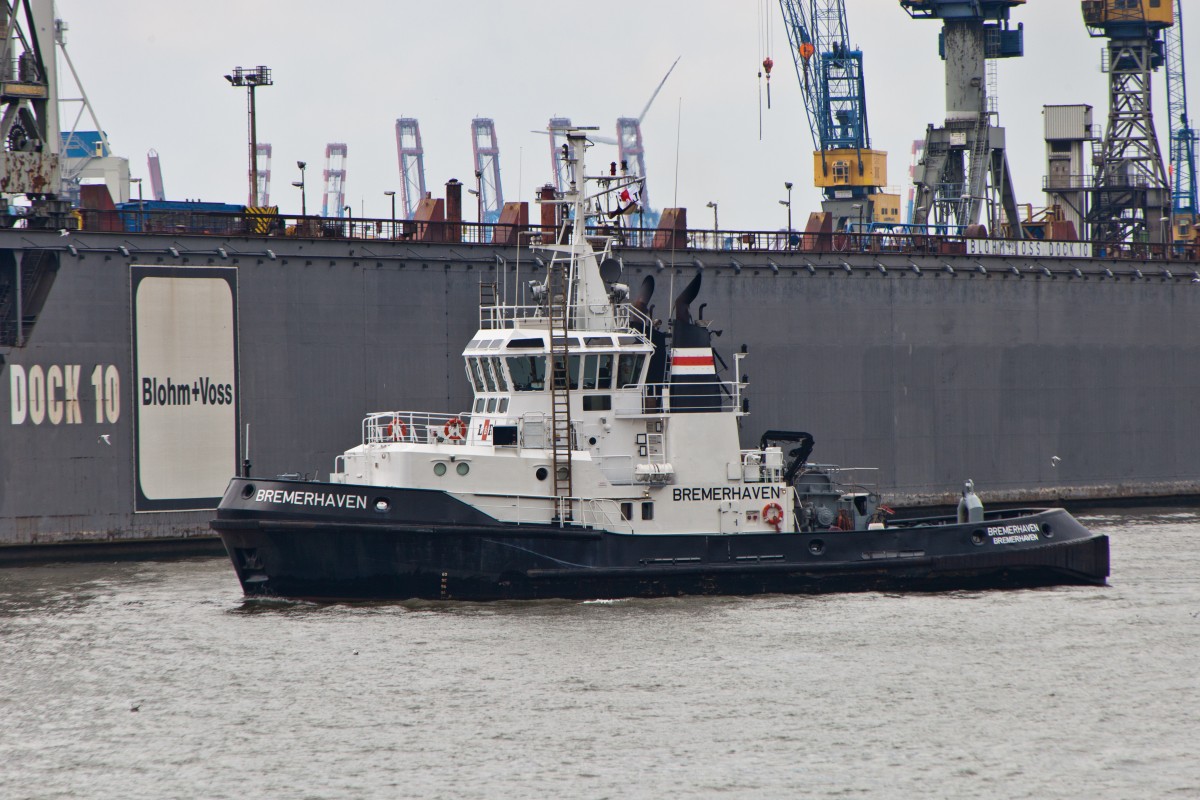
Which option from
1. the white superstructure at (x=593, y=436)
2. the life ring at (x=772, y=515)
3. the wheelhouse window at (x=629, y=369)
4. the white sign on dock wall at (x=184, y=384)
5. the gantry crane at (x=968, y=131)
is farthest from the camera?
the gantry crane at (x=968, y=131)

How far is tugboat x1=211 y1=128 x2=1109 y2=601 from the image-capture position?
73.4ft

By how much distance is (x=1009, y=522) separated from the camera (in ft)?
81.3

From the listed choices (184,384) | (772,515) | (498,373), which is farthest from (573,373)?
(184,384)

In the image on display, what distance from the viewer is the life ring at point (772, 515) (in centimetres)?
2389

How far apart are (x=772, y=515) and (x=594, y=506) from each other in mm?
3113

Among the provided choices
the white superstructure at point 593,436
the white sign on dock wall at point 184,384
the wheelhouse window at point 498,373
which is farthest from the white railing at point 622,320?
the white sign on dock wall at point 184,384

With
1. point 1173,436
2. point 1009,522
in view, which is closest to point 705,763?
point 1009,522

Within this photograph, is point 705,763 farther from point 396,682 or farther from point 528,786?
point 396,682

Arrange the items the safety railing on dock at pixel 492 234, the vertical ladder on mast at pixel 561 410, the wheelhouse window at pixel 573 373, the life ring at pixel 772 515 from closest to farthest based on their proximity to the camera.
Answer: the vertical ladder on mast at pixel 561 410 < the wheelhouse window at pixel 573 373 < the life ring at pixel 772 515 < the safety railing on dock at pixel 492 234

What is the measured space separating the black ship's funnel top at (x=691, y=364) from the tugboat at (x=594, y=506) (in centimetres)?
4

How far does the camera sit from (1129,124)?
2105 inches

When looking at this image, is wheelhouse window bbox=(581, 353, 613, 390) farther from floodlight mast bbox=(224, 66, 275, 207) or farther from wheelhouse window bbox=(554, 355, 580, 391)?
floodlight mast bbox=(224, 66, 275, 207)

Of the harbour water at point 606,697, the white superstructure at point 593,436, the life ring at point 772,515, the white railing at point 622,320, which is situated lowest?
the harbour water at point 606,697

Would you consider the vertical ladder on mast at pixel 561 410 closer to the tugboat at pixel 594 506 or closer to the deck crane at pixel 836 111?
the tugboat at pixel 594 506
